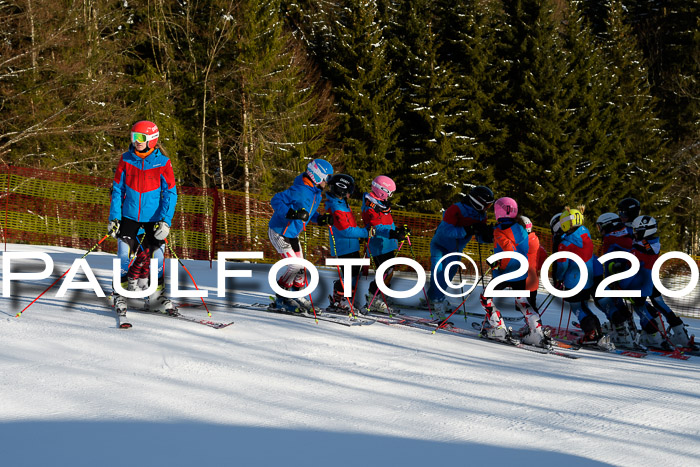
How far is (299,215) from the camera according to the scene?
776 centimetres

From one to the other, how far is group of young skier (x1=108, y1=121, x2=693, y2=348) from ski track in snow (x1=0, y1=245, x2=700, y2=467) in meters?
0.59

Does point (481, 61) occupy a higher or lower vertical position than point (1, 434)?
higher

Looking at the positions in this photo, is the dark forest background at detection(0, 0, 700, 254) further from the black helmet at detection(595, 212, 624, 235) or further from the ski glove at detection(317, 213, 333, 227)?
the black helmet at detection(595, 212, 624, 235)

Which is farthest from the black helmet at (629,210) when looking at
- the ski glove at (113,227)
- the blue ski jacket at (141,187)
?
the ski glove at (113,227)

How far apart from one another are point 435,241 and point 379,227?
825 mm

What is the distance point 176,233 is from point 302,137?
47.0 ft

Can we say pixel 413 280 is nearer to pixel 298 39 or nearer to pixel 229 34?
pixel 229 34

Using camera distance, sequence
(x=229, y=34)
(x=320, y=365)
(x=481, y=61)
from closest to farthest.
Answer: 1. (x=320, y=365)
2. (x=229, y=34)
3. (x=481, y=61)

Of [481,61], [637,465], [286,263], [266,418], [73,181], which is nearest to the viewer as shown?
[637,465]

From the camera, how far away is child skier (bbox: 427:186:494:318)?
28.3ft

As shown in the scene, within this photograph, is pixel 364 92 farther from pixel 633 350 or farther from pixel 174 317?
pixel 174 317

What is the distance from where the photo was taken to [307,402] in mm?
4762

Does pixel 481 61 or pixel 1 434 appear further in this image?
pixel 481 61

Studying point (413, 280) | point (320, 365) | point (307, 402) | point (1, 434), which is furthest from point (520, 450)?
point (413, 280)
